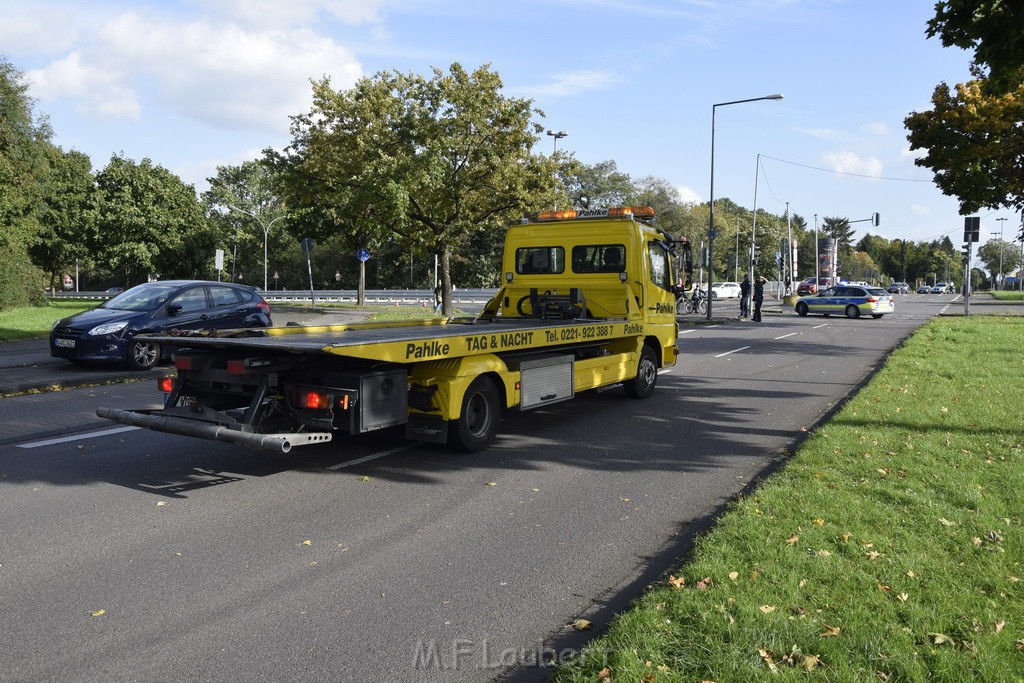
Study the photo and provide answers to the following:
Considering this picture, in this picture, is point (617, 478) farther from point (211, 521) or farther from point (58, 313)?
point (58, 313)


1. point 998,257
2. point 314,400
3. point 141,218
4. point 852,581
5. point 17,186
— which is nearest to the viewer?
point 852,581

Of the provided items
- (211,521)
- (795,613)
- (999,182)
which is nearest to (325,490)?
(211,521)

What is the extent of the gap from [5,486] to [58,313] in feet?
76.2

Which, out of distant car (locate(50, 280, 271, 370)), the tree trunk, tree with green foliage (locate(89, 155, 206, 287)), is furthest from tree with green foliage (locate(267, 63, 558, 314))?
tree with green foliage (locate(89, 155, 206, 287))

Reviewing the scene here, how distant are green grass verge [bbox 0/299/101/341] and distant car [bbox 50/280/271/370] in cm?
663

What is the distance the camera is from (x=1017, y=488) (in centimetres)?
613

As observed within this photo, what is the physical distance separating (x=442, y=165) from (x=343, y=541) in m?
22.5

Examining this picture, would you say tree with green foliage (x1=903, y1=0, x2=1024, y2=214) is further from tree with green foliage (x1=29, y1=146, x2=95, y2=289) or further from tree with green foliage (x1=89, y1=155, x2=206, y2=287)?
tree with green foliage (x1=29, y1=146, x2=95, y2=289)

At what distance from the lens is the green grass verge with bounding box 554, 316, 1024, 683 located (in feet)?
11.2

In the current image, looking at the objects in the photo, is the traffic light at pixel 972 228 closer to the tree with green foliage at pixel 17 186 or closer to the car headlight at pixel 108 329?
the car headlight at pixel 108 329

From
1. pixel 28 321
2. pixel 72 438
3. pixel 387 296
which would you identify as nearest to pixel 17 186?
pixel 28 321

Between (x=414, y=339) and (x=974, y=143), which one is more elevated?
(x=974, y=143)

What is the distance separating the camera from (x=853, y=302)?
3491 cm

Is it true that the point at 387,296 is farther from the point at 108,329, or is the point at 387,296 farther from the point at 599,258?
the point at 599,258
